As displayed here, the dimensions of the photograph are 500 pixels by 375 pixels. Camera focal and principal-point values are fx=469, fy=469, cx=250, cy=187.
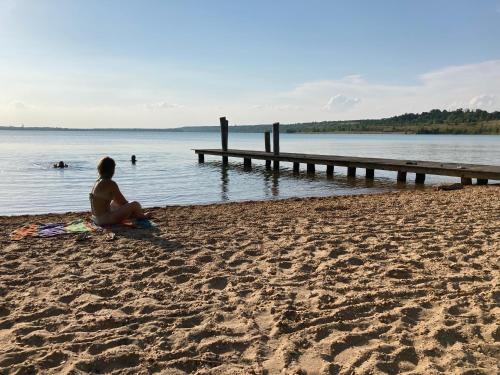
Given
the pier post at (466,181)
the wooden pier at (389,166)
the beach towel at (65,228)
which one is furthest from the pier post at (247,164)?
the beach towel at (65,228)

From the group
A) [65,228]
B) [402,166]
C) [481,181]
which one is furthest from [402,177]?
[65,228]

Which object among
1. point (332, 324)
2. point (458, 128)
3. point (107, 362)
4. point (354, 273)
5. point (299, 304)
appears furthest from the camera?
point (458, 128)

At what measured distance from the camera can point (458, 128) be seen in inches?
4090

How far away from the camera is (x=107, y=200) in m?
8.06

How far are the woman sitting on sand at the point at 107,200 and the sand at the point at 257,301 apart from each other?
0.54 metres

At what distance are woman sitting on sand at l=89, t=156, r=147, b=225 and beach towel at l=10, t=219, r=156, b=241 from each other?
129mm

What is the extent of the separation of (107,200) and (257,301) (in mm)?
4448

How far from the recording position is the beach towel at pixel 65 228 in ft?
24.4

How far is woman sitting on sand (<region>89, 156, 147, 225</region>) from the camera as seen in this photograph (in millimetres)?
7980

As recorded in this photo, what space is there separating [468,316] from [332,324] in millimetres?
1202

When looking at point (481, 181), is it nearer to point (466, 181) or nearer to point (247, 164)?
point (466, 181)

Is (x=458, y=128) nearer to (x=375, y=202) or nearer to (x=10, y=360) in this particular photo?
(x=375, y=202)

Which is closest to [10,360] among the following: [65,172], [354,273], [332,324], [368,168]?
[332,324]

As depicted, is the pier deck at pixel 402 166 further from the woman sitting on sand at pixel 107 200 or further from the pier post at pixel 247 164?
the woman sitting on sand at pixel 107 200
